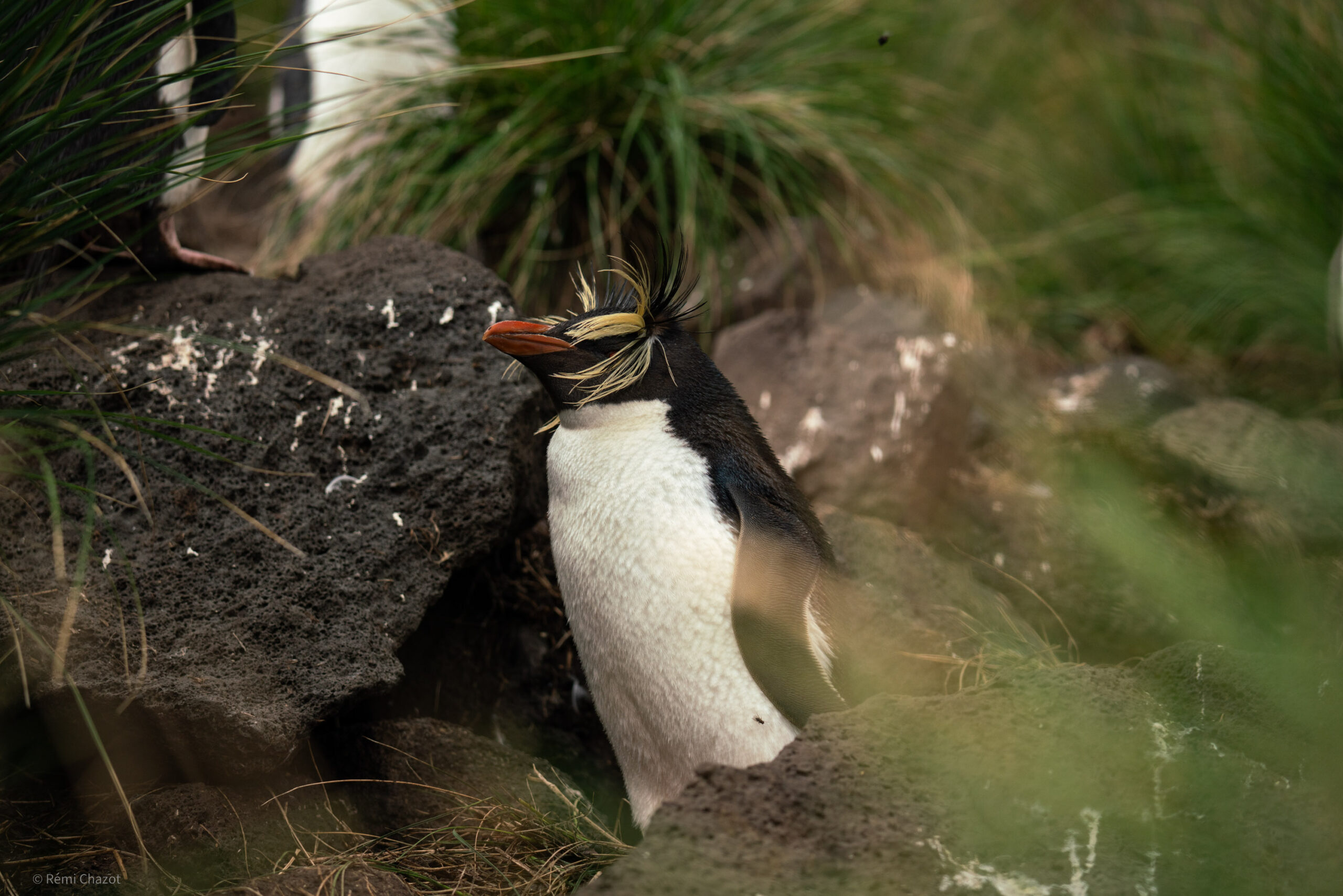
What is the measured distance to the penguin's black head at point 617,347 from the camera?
65.9 inches

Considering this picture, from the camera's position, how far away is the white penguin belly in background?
4.99ft

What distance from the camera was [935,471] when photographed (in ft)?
8.89

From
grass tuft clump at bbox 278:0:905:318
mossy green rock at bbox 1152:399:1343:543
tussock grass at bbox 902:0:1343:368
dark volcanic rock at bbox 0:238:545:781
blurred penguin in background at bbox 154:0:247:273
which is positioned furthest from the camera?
tussock grass at bbox 902:0:1343:368

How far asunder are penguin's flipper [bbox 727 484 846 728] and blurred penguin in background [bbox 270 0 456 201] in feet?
7.06

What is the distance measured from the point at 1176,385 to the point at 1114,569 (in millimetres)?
1308

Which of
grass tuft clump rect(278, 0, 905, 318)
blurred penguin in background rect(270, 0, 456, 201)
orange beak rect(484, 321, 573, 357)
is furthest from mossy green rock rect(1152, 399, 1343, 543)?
blurred penguin in background rect(270, 0, 456, 201)

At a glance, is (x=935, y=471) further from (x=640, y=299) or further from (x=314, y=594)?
(x=314, y=594)

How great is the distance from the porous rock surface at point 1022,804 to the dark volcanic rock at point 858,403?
4.16 ft

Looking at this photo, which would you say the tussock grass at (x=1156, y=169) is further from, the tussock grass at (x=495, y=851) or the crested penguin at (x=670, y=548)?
the tussock grass at (x=495, y=851)

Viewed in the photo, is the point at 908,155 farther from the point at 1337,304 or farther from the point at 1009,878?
the point at 1009,878

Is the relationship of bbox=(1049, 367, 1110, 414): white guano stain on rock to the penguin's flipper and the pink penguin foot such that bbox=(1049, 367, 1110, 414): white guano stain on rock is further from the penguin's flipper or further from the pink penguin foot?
the pink penguin foot

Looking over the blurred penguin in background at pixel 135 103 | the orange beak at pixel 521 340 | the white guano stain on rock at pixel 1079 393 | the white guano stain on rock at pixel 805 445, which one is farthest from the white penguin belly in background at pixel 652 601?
the white guano stain on rock at pixel 1079 393

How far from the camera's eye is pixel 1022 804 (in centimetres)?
121

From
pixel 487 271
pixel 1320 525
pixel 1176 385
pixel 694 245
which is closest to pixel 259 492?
pixel 487 271
